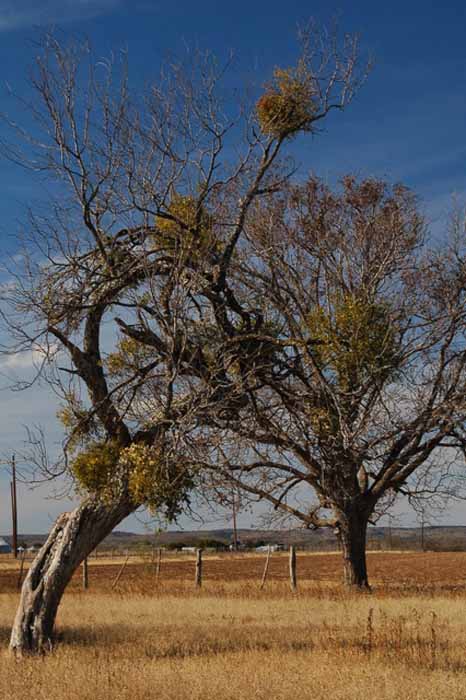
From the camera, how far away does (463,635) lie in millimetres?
15789

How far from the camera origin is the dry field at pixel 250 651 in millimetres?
10859

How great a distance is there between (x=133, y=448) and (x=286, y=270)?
42.1 feet

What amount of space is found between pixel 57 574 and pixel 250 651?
3003 mm

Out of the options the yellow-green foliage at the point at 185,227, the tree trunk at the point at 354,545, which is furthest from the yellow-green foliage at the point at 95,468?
the tree trunk at the point at 354,545

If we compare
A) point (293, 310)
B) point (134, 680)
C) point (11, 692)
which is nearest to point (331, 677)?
point (134, 680)

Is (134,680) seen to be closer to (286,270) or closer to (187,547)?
(286,270)

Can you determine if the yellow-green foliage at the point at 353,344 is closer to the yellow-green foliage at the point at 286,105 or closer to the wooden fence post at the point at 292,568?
the yellow-green foliage at the point at 286,105

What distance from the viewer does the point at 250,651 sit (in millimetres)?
13930

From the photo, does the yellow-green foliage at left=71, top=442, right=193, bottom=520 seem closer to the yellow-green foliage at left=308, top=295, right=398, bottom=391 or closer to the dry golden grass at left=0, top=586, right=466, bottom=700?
the dry golden grass at left=0, top=586, right=466, bottom=700

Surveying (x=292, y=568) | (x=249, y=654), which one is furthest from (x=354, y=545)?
(x=249, y=654)

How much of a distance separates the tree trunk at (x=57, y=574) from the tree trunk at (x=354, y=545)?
41.5ft

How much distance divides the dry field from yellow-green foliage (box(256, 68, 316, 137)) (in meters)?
7.50

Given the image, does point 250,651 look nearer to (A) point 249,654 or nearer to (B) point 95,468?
(A) point 249,654

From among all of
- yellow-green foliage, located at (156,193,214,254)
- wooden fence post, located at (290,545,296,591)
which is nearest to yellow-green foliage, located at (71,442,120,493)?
yellow-green foliage, located at (156,193,214,254)
